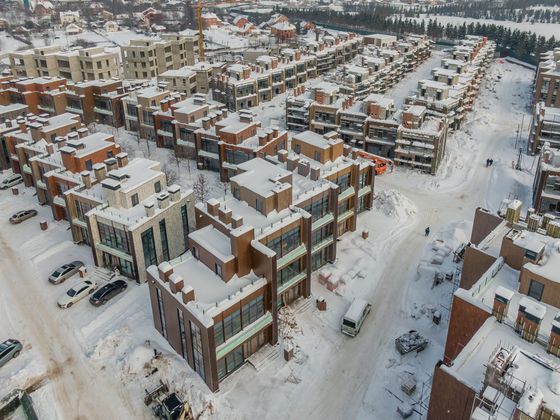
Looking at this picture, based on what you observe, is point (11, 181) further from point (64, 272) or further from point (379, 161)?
point (379, 161)

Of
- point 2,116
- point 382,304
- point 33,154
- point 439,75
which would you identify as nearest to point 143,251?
point 382,304

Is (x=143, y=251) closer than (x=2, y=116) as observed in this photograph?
Yes

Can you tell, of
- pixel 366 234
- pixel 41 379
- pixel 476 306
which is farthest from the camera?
pixel 366 234

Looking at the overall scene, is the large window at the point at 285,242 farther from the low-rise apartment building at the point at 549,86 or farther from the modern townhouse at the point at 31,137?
the low-rise apartment building at the point at 549,86

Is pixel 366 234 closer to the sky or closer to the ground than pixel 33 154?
closer to the ground

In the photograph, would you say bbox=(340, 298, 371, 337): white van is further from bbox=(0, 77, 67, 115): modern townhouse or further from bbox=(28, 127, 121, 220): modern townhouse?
bbox=(0, 77, 67, 115): modern townhouse

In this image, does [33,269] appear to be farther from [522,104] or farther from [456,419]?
[522,104]

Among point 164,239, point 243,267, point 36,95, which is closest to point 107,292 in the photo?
point 164,239

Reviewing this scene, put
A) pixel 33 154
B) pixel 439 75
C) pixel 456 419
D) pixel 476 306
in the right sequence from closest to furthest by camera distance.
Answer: pixel 456 419 → pixel 476 306 → pixel 33 154 → pixel 439 75

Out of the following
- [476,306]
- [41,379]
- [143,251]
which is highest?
[476,306]
